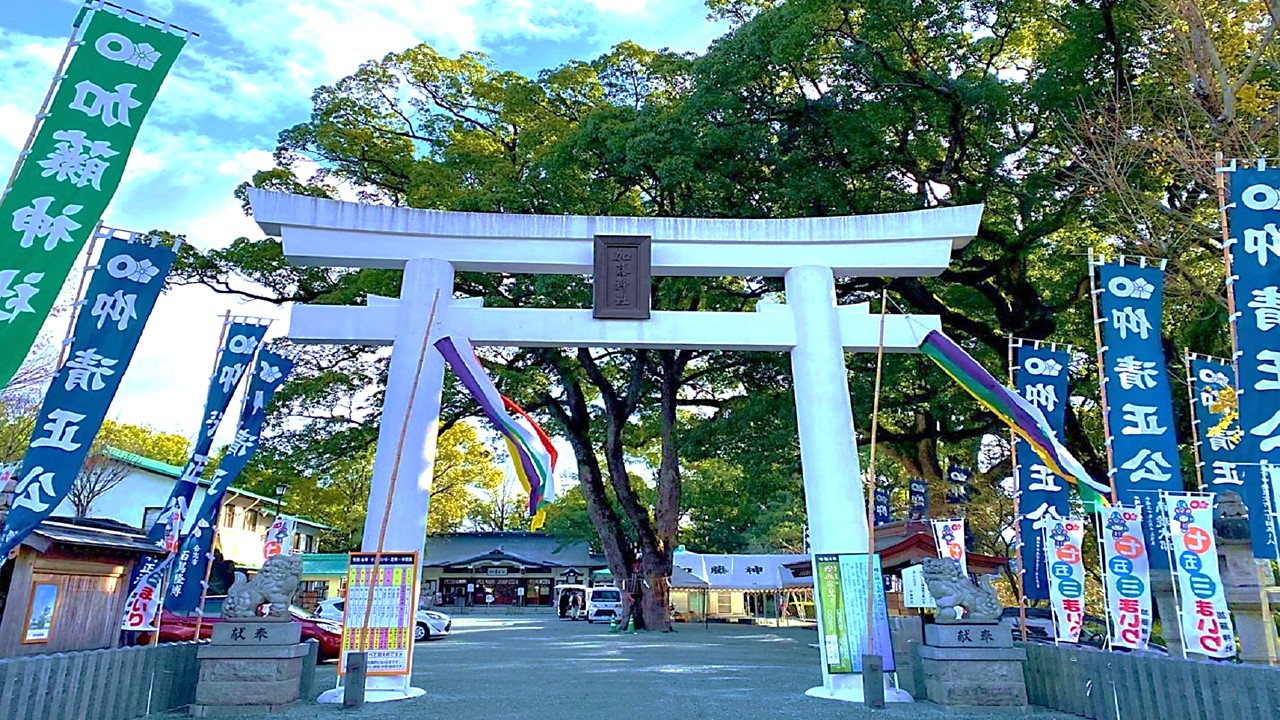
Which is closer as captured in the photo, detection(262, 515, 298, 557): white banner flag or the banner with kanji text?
the banner with kanji text

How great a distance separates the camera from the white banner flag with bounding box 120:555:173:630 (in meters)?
8.05

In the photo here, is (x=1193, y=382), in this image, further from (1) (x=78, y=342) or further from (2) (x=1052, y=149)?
(1) (x=78, y=342)

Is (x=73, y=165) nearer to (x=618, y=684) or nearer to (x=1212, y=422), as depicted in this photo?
(x=618, y=684)

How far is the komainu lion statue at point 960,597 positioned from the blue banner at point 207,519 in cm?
733

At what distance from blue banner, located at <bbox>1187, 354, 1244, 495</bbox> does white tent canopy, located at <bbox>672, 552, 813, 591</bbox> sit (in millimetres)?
19058

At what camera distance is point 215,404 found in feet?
28.0

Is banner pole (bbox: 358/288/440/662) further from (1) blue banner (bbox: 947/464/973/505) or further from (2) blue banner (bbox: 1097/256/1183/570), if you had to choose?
(1) blue banner (bbox: 947/464/973/505)

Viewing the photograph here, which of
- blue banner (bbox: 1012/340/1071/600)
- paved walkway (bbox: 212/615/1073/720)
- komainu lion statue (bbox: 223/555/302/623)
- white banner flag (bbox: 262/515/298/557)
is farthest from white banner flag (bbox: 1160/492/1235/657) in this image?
white banner flag (bbox: 262/515/298/557)

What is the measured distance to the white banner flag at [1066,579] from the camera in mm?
8242

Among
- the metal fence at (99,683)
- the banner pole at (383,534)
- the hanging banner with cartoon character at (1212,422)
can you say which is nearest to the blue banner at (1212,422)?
the hanging banner with cartoon character at (1212,422)

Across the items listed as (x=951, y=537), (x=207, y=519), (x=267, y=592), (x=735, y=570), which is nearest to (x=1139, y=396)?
(x=951, y=537)

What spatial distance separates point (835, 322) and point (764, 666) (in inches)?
208

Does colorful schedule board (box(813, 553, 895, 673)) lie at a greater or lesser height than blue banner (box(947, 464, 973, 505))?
lesser

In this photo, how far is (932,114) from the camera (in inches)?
541
